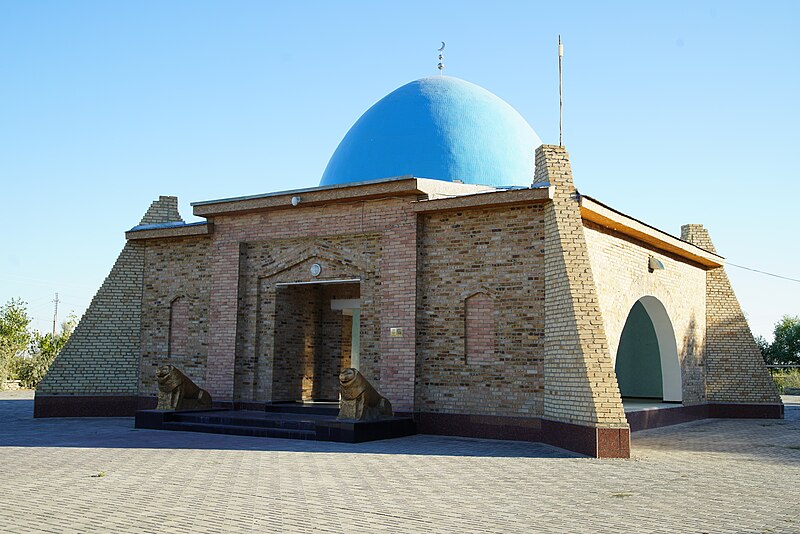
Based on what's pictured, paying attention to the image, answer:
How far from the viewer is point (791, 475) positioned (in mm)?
9102

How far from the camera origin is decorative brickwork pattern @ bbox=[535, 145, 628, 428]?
10719mm

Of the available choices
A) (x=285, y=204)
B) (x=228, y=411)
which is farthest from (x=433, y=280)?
(x=228, y=411)

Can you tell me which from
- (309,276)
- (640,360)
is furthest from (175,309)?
(640,360)

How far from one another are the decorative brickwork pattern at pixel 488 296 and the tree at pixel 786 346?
35761 mm

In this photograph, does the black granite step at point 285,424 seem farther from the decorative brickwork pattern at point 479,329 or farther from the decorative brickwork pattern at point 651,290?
the decorative brickwork pattern at point 651,290

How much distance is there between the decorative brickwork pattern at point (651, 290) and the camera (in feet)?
44.2

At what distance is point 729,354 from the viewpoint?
18688 mm

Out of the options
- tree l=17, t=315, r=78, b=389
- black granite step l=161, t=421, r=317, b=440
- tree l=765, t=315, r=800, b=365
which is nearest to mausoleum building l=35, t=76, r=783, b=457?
black granite step l=161, t=421, r=317, b=440

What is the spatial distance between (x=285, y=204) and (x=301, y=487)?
8.39 metres

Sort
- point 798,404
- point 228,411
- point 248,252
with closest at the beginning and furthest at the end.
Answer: point 228,411 → point 248,252 → point 798,404

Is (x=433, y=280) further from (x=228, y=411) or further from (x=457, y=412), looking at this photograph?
(x=228, y=411)

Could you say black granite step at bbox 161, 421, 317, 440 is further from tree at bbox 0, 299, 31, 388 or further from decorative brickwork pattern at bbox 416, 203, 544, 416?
tree at bbox 0, 299, 31, 388

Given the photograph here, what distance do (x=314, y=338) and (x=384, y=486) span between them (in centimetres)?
916

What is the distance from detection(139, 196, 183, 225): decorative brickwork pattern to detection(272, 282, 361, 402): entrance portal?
399cm
